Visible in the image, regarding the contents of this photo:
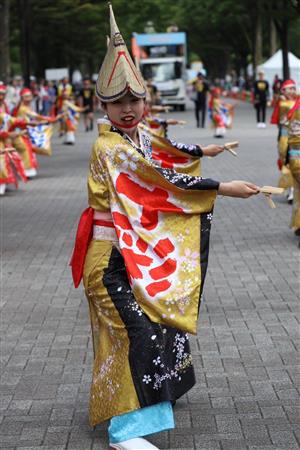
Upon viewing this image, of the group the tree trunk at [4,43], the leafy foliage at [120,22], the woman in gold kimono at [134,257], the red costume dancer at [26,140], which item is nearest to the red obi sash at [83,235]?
the woman in gold kimono at [134,257]

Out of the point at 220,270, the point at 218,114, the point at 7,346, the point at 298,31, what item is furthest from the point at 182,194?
the point at 298,31

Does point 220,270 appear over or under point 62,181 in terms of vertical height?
over

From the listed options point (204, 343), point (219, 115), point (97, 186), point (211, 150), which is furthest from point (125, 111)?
point (219, 115)

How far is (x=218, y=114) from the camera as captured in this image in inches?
1158

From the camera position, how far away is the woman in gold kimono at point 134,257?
5043 millimetres

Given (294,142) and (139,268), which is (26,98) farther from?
(139,268)

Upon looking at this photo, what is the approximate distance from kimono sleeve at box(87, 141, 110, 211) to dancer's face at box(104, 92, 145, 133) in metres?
0.15

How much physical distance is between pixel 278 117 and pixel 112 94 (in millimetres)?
10475

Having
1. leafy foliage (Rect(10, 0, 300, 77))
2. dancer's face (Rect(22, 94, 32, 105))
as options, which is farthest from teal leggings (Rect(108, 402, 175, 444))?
leafy foliage (Rect(10, 0, 300, 77))

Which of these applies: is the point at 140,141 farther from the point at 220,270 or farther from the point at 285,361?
the point at 220,270

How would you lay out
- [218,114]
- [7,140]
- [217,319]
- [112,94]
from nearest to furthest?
[112,94]
[217,319]
[7,140]
[218,114]

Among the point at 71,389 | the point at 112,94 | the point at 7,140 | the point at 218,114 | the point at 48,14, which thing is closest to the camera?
the point at 112,94

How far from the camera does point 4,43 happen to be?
3338cm

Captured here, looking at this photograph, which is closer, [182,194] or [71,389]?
[182,194]
